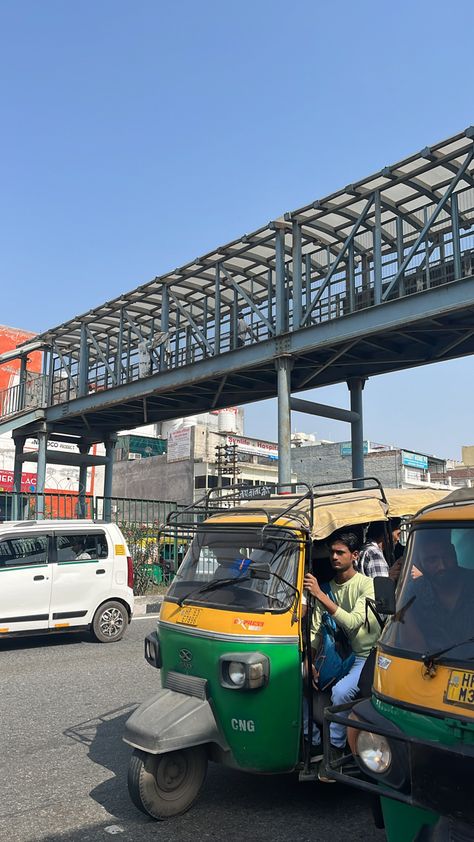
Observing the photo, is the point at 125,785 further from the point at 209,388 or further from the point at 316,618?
the point at 209,388

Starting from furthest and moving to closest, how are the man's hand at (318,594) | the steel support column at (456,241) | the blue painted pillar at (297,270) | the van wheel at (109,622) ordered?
the blue painted pillar at (297,270)
the steel support column at (456,241)
the van wheel at (109,622)
the man's hand at (318,594)

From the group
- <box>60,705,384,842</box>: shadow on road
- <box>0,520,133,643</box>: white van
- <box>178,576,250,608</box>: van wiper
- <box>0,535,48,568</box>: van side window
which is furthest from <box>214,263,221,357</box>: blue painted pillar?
<box>60,705,384,842</box>: shadow on road

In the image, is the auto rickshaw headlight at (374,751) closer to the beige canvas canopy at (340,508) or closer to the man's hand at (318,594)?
the man's hand at (318,594)

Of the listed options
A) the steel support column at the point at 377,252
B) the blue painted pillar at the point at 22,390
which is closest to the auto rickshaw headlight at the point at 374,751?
the steel support column at the point at 377,252

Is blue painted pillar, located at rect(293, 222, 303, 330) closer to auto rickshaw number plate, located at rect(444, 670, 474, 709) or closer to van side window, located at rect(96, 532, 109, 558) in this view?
van side window, located at rect(96, 532, 109, 558)

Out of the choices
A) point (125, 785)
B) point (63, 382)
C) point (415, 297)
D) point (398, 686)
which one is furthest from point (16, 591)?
point (63, 382)

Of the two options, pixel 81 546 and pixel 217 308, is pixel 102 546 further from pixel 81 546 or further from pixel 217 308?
pixel 217 308

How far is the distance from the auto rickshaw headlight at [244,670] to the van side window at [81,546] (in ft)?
23.4

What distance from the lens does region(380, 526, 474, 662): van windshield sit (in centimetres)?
314

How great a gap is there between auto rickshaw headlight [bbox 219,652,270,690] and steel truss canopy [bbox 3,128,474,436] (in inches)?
421

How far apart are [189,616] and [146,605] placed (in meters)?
11.1

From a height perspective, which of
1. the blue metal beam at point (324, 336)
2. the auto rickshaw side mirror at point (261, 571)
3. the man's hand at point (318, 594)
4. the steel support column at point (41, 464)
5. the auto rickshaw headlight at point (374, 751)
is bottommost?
the auto rickshaw headlight at point (374, 751)

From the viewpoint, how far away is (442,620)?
3240 mm

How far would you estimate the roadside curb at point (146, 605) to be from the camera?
1520cm
